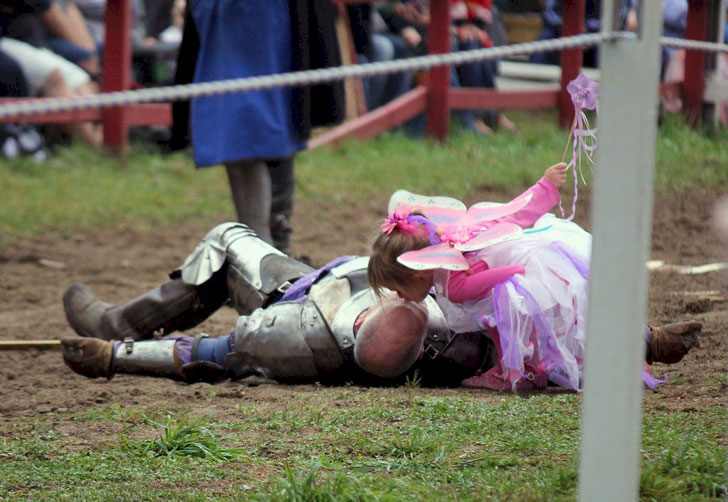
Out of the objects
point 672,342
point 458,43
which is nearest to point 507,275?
point 672,342

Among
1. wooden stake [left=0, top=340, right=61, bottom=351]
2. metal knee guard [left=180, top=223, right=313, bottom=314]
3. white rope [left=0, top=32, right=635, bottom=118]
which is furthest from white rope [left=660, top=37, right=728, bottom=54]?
wooden stake [left=0, top=340, right=61, bottom=351]

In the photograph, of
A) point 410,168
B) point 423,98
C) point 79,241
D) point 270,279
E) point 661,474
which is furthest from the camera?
point 423,98

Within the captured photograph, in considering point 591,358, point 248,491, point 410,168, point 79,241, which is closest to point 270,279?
point 248,491

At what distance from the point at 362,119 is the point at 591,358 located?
575 centimetres

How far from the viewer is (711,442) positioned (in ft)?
6.82

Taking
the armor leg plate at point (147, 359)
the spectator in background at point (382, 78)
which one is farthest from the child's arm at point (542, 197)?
the spectator in background at point (382, 78)

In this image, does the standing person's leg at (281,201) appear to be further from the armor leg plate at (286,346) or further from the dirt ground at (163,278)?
the armor leg plate at (286,346)

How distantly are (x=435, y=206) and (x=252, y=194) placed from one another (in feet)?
4.44

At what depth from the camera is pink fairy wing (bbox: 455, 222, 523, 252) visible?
8.35 ft

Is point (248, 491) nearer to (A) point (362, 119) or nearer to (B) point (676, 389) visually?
(B) point (676, 389)

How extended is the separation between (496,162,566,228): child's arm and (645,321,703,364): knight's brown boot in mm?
413

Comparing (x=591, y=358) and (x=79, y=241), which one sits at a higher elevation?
(x=591, y=358)

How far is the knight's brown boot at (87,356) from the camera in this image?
2.88m

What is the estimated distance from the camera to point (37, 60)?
679cm
